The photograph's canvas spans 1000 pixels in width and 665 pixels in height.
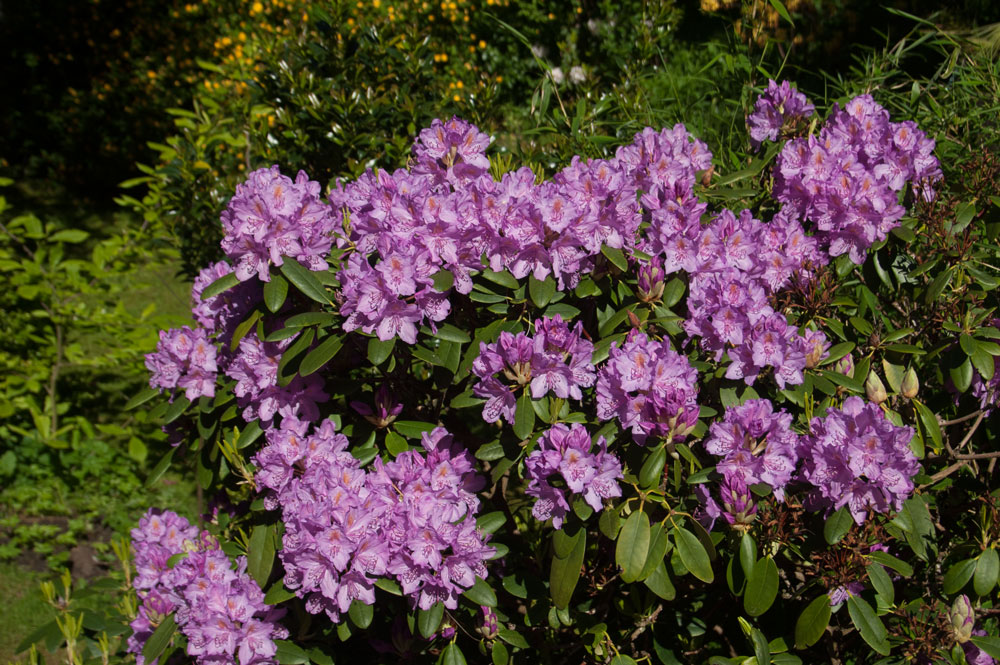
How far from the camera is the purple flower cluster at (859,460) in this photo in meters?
1.46

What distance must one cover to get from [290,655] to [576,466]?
75 cm

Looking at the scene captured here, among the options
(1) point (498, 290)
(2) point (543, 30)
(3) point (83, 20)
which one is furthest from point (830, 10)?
(1) point (498, 290)

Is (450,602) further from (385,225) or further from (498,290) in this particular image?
(385,225)

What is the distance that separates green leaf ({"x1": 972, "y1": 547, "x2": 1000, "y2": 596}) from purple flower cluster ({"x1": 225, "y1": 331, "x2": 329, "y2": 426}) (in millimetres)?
1374

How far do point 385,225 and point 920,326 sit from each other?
4.58 ft

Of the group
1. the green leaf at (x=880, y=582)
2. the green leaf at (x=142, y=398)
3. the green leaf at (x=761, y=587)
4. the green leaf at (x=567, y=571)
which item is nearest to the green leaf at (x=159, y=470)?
the green leaf at (x=142, y=398)

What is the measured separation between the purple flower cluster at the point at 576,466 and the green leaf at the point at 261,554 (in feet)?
1.90

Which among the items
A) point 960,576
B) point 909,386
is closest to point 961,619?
point 960,576

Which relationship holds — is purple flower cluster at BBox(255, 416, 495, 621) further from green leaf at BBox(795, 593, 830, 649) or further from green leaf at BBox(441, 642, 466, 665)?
green leaf at BBox(795, 593, 830, 649)

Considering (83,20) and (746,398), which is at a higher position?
(746,398)

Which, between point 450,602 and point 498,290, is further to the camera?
point 498,290

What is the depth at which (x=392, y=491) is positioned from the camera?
63.7 inches

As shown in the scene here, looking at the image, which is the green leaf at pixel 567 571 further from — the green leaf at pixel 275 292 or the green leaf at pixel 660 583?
the green leaf at pixel 275 292

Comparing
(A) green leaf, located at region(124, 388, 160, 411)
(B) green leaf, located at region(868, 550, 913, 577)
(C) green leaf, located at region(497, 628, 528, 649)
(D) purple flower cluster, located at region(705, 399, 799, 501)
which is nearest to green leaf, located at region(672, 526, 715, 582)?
(D) purple flower cluster, located at region(705, 399, 799, 501)
